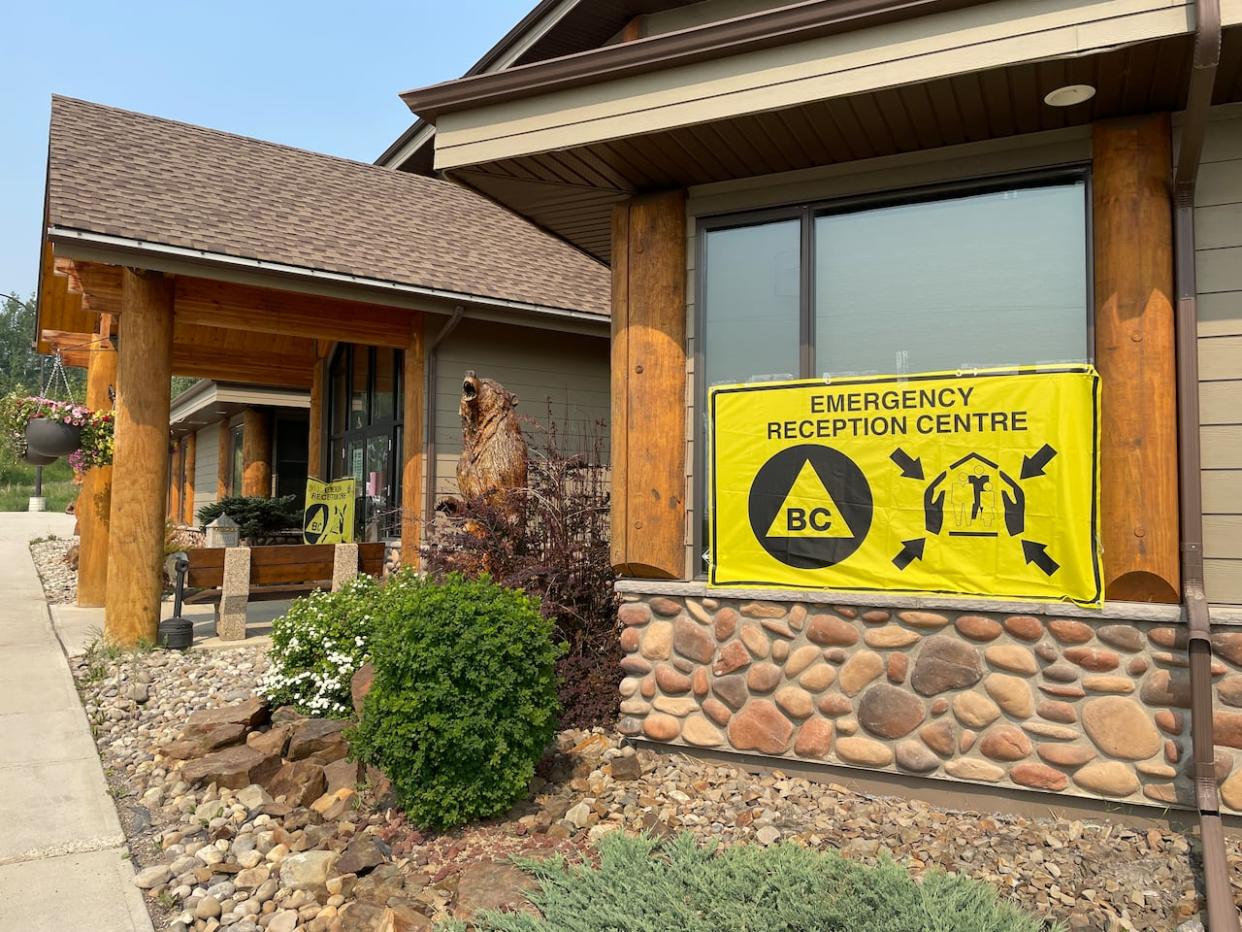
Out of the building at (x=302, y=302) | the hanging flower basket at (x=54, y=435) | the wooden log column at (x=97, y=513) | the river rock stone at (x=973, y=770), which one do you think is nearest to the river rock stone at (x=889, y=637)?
the river rock stone at (x=973, y=770)

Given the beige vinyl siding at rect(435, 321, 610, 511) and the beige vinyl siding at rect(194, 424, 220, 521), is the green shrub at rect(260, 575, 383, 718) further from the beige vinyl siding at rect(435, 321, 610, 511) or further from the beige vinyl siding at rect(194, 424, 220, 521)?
the beige vinyl siding at rect(194, 424, 220, 521)

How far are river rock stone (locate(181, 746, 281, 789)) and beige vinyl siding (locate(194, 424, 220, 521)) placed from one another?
1829 cm

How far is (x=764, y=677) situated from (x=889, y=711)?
631 mm

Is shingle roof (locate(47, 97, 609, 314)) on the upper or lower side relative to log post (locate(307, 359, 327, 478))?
upper

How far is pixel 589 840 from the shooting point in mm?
3770

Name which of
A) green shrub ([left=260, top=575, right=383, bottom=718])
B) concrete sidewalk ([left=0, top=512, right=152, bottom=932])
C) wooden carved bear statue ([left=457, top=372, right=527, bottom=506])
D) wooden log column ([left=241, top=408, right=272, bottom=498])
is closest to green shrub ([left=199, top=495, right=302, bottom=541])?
wooden log column ([left=241, top=408, right=272, bottom=498])

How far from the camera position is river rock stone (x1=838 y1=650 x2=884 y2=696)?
418cm

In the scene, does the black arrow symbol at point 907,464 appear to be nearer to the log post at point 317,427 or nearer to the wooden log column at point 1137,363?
the wooden log column at point 1137,363

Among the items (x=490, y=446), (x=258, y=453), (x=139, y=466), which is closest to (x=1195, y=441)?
(x=490, y=446)

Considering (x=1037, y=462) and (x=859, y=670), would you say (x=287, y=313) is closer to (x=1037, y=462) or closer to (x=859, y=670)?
(x=859, y=670)

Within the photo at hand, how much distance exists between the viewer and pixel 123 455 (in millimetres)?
7352

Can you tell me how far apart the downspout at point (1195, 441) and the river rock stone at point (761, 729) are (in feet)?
5.69

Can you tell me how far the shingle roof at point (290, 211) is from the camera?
7.70 meters

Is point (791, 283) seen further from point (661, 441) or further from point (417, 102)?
point (417, 102)
